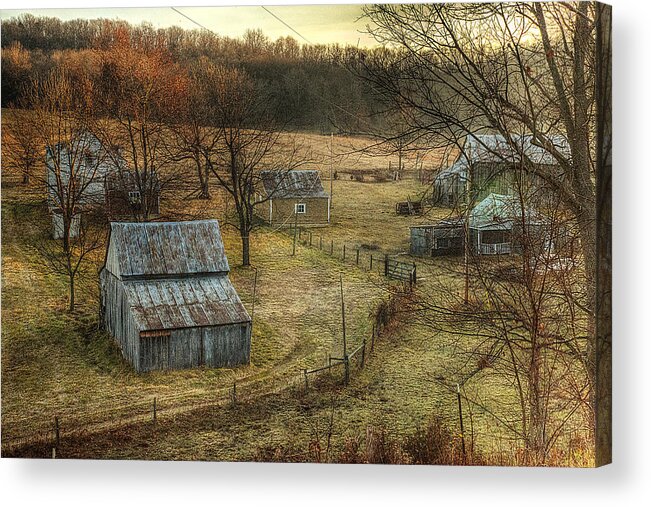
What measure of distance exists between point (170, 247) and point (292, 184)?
106 centimetres

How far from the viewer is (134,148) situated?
25.3 ft

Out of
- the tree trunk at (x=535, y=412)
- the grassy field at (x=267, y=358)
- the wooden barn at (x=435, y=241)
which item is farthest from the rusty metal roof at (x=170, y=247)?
the tree trunk at (x=535, y=412)

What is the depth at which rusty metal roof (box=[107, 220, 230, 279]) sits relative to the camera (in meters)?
7.69

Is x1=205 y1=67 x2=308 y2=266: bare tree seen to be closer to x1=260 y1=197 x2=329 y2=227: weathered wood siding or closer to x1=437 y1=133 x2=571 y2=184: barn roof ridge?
x1=260 y1=197 x2=329 y2=227: weathered wood siding

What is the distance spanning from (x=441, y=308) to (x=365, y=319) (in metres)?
0.57

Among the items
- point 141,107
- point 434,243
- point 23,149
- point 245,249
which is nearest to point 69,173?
point 23,149

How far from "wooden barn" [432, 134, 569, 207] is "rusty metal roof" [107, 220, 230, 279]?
172 centimetres

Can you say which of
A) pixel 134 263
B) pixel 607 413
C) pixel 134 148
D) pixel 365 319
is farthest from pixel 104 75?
pixel 607 413

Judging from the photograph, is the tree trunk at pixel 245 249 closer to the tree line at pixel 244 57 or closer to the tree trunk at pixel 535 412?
the tree line at pixel 244 57

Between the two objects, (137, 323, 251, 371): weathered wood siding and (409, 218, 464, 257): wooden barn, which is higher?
(409, 218, 464, 257): wooden barn

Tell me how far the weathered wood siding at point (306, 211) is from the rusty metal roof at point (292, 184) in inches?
1.5

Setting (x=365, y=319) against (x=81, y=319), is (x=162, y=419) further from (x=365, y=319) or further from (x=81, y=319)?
(x=365, y=319)

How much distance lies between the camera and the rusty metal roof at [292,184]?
758 centimetres

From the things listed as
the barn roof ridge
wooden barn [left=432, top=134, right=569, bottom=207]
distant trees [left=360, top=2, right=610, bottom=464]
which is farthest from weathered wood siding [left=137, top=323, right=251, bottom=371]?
distant trees [left=360, top=2, right=610, bottom=464]
